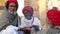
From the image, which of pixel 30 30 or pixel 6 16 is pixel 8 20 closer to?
pixel 6 16

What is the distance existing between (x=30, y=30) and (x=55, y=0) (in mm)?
484

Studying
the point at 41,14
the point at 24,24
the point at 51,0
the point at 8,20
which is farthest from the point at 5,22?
the point at 51,0

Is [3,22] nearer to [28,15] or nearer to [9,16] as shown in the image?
[9,16]

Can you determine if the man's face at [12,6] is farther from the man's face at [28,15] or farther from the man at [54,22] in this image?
the man at [54,22]

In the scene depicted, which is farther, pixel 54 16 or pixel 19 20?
pixel 19 20

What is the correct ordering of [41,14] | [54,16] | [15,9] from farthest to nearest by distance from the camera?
[41,14] → [15,9] → [54,16]

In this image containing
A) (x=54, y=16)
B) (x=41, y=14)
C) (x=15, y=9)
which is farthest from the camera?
(x=41, y=14)

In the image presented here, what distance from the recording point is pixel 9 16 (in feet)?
2.93

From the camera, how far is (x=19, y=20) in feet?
3.18

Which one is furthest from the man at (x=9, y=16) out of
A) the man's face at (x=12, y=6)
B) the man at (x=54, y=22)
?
the man at (x=54, y=22)

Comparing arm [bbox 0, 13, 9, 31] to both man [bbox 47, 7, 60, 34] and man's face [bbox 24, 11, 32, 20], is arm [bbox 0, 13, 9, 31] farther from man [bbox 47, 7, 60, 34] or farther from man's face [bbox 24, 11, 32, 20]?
man [bbox 47, 7, 60, 34]

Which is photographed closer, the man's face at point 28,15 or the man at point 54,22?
the man at point 54,22

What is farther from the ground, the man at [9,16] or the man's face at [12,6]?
the man's face at [12,6]

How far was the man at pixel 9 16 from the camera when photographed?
0.87 meters
